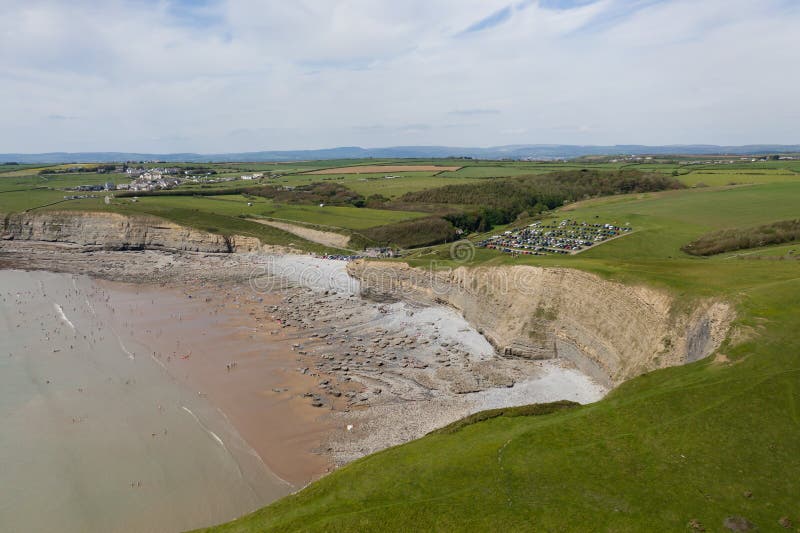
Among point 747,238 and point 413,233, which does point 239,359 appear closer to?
point 413,233

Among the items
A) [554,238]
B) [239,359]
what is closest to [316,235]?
[554,238]

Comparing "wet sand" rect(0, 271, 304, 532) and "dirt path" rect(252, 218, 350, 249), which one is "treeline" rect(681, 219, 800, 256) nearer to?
"wet sand" rect(0, 271, 304, 532)

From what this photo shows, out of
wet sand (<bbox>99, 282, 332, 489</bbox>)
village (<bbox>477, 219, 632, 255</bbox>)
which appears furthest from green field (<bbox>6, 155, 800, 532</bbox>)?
village (<bbox>477, 219, 632, 255</bbox>)

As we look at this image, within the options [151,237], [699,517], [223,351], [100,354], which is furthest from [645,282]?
[151,237]

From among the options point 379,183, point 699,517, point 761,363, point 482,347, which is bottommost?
point 482,347

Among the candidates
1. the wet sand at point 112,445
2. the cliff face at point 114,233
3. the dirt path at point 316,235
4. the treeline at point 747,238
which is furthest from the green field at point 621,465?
the cliff face at point 114,233

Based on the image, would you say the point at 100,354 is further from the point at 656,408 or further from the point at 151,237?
the point at 151,237
